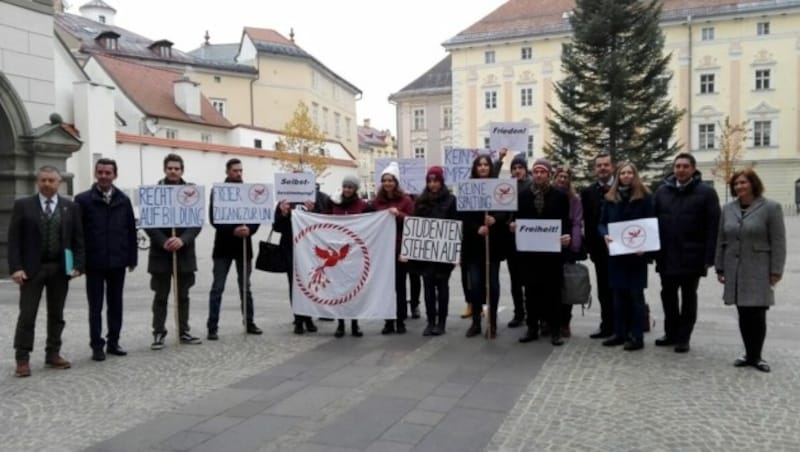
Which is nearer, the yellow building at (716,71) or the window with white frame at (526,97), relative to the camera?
the yellow building at (716,71)

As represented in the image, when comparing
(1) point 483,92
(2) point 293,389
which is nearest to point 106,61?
(1) point 483,92

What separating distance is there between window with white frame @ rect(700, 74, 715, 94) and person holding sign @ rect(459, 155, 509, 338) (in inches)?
2144

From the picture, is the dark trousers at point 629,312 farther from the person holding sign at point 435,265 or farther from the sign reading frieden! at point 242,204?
the sign reading frieden! at point 242,204

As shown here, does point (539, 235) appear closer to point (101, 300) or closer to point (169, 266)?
point (169, 266)

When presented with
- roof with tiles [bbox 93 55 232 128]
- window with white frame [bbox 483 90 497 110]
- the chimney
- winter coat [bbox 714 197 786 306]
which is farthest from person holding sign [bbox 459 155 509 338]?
window with white frame [bbox 483 90 497 110]

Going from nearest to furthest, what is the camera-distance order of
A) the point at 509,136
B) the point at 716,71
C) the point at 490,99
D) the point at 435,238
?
the point at 435,238, the point at 509,136, the point at 716,71, the point at 490,99

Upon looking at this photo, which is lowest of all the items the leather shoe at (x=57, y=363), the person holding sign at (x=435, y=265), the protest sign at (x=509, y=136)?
the leather shoe at (x=57, y=363)

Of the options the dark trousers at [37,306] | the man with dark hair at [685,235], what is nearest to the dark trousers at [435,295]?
the man with dark hair at [685,235]

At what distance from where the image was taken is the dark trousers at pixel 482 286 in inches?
332

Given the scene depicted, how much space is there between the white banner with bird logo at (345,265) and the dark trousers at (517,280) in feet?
4.77

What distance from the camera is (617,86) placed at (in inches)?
1313

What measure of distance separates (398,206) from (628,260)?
280 centimetres

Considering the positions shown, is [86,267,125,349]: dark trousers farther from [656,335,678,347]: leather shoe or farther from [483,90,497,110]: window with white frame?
[483,90,497,110]: window with white frame

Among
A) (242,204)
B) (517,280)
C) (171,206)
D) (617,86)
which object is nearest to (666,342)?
(517,280)
